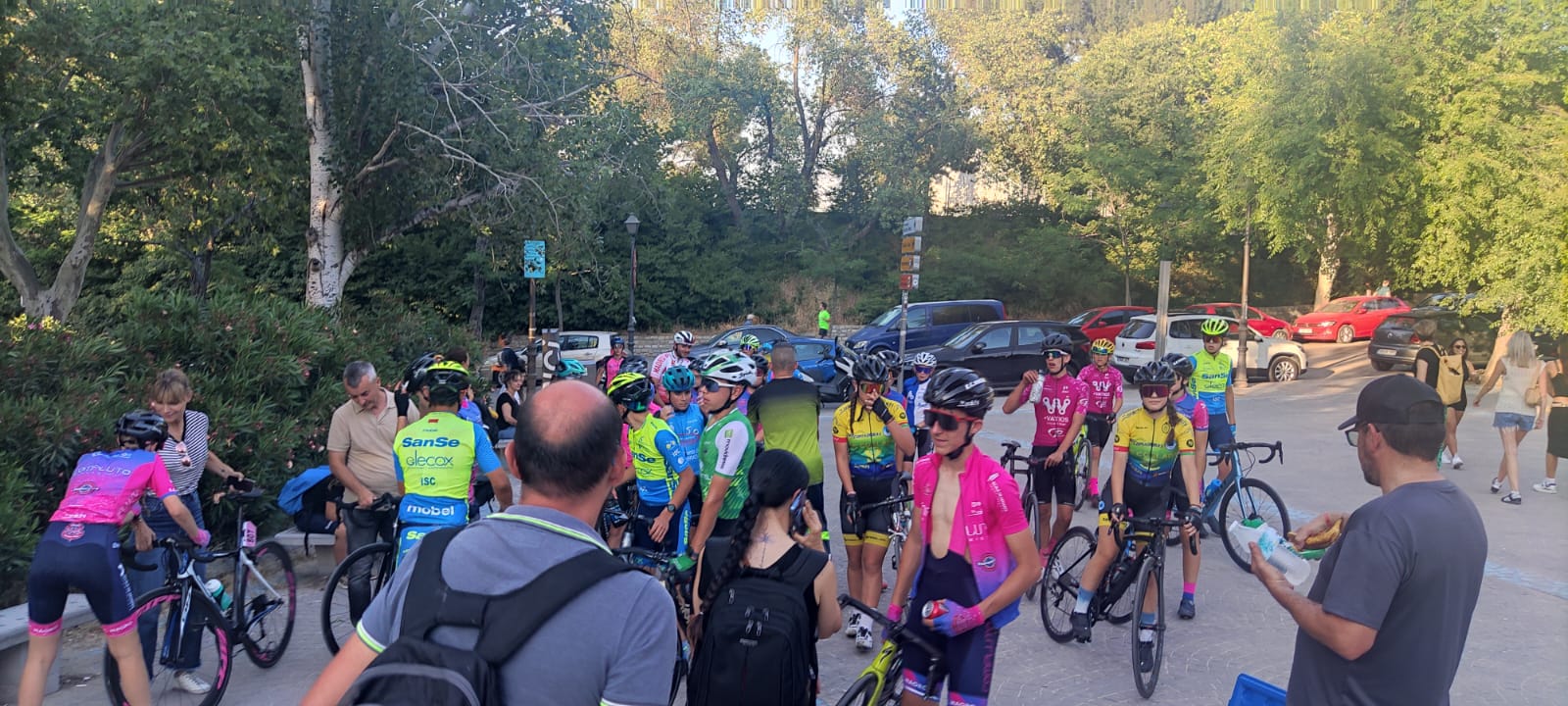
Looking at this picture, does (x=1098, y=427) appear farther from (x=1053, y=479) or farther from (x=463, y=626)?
(x=463, y=626)

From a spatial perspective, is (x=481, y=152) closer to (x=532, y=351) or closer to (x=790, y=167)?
(x=532, y=351)

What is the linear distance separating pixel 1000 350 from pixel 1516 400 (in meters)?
11.2

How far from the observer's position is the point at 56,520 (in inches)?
173

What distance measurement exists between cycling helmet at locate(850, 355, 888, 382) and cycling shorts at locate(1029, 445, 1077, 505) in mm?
2167

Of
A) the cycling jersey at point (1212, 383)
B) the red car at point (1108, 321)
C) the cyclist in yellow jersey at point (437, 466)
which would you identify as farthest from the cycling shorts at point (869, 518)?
the red car at point (1108, 321)

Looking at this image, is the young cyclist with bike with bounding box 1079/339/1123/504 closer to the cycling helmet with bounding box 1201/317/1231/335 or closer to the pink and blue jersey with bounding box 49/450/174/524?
the cycling helmet with bounding box 1201/317/1231/335

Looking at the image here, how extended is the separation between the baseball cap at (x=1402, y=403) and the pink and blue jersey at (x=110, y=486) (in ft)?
15.8

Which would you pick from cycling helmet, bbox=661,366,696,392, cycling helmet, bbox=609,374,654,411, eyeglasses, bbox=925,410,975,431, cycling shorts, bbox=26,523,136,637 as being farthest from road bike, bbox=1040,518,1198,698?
cycling shorts, bbox=26,523,136,637

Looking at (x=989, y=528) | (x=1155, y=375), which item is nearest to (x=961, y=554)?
(x=989, y=528)

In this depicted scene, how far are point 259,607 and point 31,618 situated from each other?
141 centimetres

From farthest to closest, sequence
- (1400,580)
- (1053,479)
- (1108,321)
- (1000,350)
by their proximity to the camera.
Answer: (1108,321) < (1000,350) < (1053,479) < (1400,580)

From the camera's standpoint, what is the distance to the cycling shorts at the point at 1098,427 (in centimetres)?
897

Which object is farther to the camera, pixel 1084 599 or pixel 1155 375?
pixel 1155 375

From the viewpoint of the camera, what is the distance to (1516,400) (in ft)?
35.4
